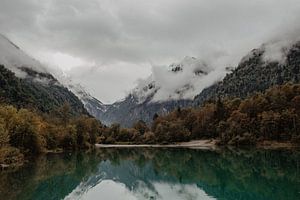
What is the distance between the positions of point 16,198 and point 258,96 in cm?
13352

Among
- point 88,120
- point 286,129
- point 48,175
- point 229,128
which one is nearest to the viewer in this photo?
point 48,175

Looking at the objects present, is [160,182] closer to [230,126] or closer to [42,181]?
[42,181]

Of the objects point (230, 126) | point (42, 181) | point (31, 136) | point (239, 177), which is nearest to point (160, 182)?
point (239, 177)

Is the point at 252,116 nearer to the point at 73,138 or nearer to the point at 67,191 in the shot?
the point at 73,138

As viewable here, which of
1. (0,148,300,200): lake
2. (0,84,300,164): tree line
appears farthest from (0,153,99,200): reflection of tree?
(0,84,300,164): tree line

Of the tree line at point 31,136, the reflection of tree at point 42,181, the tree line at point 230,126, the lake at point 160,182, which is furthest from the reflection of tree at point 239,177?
the tree line at point 230,126

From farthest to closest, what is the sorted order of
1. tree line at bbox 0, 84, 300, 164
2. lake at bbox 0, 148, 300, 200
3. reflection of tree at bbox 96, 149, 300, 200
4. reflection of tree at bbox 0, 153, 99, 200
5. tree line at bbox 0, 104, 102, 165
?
tree line at bbox 0, 84, 300, 164
tree line at bbox 0, 104, 102, 165
reflection of tree at bbox 96, 149, 300, 200
lake at bbox 0, 148, 300, 200
reflection of tree at bbox 0, 153, 99, 200

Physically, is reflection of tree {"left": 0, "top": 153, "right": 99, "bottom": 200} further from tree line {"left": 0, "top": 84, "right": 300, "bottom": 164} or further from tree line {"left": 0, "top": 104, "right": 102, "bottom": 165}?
tree line {"left": 0, "top": 84, "right": 300, "bottom": 164}

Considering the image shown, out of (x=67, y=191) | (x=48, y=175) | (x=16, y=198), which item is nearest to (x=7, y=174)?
(x=48, y=175)

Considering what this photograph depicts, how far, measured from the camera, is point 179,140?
19088cm

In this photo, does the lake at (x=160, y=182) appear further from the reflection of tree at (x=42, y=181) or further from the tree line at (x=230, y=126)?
the tree line at (x=230, y=126)

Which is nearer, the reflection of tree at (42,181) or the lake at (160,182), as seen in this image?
the reflection of tree at (42,181)

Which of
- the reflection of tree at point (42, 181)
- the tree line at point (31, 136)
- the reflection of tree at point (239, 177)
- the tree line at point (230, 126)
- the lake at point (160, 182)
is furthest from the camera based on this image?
the tree line at point (230, 126)

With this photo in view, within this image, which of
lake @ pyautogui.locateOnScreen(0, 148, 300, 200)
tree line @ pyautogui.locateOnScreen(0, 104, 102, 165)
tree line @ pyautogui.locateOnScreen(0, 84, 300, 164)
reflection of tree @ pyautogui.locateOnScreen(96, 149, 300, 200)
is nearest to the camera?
lake @ pyautogui.locateOnScreen(0, 148, 300, 200)
